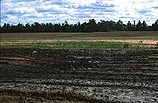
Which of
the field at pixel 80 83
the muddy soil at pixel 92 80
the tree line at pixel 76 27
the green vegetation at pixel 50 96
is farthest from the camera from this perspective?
the tree line at pixel 76 27

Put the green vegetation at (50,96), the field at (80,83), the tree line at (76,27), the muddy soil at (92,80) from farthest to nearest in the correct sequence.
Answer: the tree line at (76,27) < the muddy soil at (92,80) < the field at (80,83) < the green vegetation at (50,96)

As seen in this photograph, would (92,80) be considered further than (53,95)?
Yes

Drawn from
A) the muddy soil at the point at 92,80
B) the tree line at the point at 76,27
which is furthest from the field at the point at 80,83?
the tree line at the point at 76,27

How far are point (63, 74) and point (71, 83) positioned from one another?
10.5ft

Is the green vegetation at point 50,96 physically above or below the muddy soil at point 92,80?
above

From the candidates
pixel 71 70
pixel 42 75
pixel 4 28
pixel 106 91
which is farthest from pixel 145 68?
pixel 4 28

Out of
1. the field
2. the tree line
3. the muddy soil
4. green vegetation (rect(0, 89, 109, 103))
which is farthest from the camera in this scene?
the tree line

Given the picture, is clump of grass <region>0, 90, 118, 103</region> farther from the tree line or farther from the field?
the tree line

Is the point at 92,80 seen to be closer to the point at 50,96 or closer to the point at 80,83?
the point at 80,83

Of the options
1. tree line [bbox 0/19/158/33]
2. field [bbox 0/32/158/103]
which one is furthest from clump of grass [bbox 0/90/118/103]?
tree line [bbox 0/19/158/33]

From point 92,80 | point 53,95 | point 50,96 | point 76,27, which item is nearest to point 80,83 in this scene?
point 92,80

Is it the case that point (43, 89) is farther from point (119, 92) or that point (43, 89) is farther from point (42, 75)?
point (42, 75)

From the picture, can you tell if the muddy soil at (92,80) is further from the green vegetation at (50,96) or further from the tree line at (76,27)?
the tree line at (76,27)

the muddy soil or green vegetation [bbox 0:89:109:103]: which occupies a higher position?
green vegetation [bbox 0:89:109:103]
